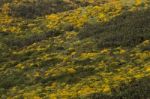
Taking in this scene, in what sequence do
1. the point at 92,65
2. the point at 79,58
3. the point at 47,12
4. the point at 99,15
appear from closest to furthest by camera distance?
the point at 92,65 < the point at 79,58 < the point at 99,15 < the point at 47,12

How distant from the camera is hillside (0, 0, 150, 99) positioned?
2143cm

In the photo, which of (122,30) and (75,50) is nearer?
(75,50)

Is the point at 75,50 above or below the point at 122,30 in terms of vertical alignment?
below

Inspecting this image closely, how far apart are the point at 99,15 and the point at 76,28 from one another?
2834 mm

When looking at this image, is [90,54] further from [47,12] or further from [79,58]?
[47,12]

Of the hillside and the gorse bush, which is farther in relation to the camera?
the gorse bush

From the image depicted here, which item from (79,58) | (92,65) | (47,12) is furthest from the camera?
(47,12)

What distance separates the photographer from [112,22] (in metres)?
31.6

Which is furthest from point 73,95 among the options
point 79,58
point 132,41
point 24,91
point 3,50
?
point 3,50

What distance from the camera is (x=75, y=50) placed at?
91.5 feet

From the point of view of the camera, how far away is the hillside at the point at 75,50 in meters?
21.4

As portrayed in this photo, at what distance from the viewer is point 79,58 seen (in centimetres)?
2614

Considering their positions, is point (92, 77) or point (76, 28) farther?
point (76, 28)

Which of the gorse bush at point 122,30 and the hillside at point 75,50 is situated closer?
the hillside at point 75,50
